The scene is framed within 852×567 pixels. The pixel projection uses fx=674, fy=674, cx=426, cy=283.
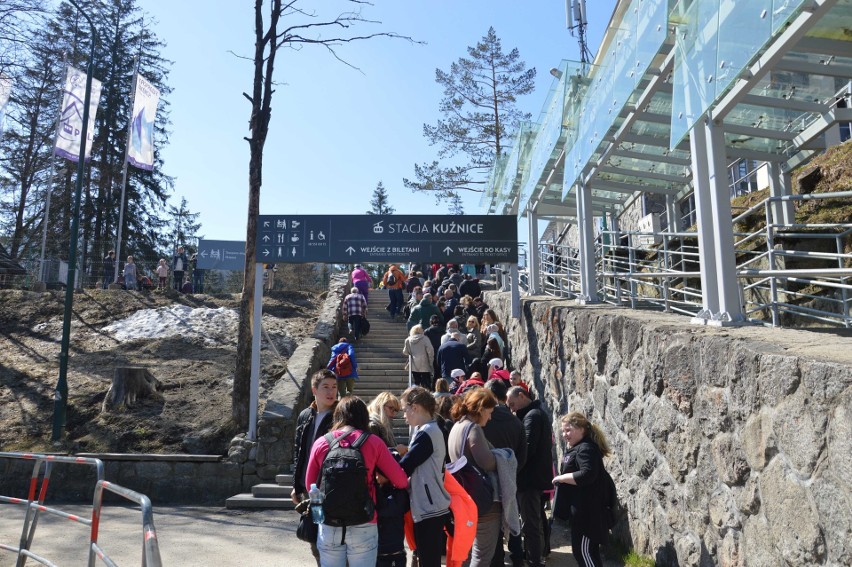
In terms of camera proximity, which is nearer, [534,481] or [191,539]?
[534,481]

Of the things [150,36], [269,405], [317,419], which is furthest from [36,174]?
[317,419]

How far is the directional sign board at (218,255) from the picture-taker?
2416cm

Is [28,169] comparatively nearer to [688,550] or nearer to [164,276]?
[164,276]

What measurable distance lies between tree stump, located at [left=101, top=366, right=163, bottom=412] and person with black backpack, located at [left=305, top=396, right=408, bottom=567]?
10.1 metres

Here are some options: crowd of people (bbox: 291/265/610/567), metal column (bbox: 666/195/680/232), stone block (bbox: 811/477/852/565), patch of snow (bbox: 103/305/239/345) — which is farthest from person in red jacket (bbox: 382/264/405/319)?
stone block (bbox: 811/477/852/565)

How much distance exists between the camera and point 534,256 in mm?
14203

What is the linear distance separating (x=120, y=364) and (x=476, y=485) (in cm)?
1271

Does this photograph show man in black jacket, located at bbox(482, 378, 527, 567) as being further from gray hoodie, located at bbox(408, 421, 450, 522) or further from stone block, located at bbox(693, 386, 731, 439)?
stone block, located at bbox(693, 386, 731, 439)

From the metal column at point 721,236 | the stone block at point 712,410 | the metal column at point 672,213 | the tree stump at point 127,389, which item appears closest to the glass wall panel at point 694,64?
the metal column at point 721,236

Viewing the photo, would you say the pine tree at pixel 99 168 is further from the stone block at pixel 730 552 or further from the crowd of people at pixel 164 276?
the stone block at pixel 730 552

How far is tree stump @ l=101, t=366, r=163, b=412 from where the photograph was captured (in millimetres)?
12992

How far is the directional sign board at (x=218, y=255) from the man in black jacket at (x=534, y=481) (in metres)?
19.8

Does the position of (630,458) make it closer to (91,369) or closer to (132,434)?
(132,434)

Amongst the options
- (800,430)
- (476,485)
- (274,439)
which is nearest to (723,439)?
(800,430)
